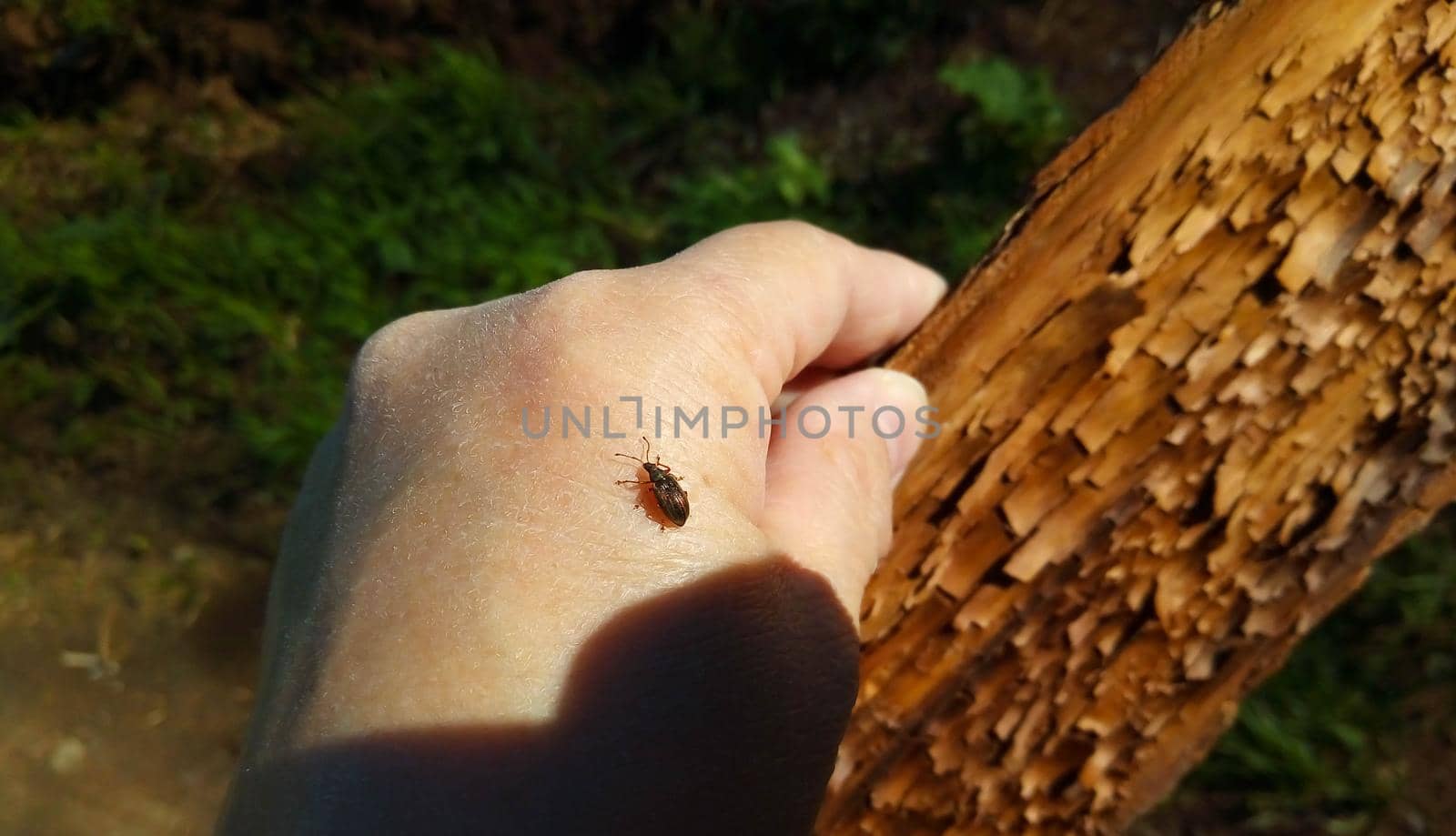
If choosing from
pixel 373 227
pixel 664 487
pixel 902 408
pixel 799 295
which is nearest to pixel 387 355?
pixel 664 487

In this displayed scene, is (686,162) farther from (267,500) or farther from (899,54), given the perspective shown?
(267,500)

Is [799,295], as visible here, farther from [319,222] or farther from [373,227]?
[319,222]

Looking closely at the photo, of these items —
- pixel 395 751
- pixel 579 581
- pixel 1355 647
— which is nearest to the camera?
pixel 395 751

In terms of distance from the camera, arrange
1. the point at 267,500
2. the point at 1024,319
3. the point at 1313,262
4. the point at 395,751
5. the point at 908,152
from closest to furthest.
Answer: the point at 395,751 → the point at 1313,262 → the point at 1024,319 → the point at 267,500 → the point at 908,152

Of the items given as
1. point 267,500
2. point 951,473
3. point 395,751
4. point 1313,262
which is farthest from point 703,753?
point 267,500

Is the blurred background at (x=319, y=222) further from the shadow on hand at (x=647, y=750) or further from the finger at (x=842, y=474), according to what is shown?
the shadow on hand at (x=647, y=750)

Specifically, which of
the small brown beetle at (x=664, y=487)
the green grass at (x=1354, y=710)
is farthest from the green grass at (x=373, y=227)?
the small brown beetle at (x=664, y=487)

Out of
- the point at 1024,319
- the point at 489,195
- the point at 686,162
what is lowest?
the point at 489,195
